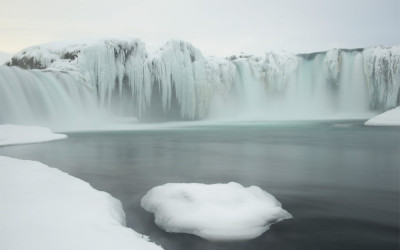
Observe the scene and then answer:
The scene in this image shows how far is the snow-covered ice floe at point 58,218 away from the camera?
2.89 m

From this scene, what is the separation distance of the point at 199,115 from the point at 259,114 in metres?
6.61

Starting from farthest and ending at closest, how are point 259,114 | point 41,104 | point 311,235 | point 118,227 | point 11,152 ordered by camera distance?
1. point 259,114
2. point 41,104
3. point 11,152
4. point 311,235
5. point 118,227

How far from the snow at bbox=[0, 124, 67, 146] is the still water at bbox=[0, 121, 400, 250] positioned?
4.29 feet

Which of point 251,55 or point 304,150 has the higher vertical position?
point 251,55

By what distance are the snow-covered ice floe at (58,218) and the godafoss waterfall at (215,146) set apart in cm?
5

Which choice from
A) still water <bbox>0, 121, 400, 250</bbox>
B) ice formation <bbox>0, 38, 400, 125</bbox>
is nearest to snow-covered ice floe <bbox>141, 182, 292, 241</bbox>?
still water <bbox>0, 121, 400, 250</bbox>

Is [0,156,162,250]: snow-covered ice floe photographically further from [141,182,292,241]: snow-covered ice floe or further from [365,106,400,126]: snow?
[365,106,400,126]: snow

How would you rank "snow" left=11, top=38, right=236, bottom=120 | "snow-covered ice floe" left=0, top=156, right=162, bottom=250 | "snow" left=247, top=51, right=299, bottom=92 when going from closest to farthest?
"snow-covered ice floe" left=0, top=156, right=162, bottom=250, "snow" left=11, top=38, right=236, bottom=120, "snow" left=247, top=51, right=299, bottom=92

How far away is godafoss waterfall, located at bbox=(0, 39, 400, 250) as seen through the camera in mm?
4059

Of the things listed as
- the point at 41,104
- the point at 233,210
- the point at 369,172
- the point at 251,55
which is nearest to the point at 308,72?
the point at 251,55

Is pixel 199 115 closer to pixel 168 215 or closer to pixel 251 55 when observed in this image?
pixel 251 55

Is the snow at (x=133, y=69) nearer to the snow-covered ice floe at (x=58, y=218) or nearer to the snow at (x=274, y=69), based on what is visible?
the snow at (x=274, y=69)

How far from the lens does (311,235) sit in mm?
3908

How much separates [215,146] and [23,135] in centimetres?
726
